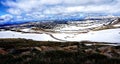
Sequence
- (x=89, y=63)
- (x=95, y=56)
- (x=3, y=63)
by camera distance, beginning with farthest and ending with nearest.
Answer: (x=95, y=56)
(x=3, y=63)
(x=89, y=63)

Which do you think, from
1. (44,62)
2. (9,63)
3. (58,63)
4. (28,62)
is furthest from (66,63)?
(9,63)

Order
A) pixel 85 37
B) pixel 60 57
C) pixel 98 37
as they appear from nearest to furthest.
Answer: pixel 60 57 < pixel 98 37 < pixel 85 37

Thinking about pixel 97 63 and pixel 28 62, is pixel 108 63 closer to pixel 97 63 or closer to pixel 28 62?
pixel 97 63

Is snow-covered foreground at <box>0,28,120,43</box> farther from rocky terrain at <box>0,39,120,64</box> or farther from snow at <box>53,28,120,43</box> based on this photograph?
rocky terrain at <box>0,39,120,64</box>

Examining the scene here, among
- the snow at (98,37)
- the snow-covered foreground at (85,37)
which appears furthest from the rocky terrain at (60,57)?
the snow-covered foreground at (85,37)

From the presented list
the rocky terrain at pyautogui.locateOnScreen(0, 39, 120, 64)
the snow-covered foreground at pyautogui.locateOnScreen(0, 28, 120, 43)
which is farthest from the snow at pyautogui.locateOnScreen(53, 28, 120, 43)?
the rocky terrain at pyautogui.locateOnScreen(0, 39, 120, 64)

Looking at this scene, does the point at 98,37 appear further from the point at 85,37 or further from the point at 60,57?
the point at 60,57

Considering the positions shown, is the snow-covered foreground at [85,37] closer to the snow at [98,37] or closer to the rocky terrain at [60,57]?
the snow at [98,37]

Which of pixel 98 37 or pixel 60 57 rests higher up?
pixel 60 57

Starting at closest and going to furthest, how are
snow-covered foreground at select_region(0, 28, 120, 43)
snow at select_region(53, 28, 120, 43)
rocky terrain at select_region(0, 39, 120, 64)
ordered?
rocky terrain at select_region(0, 39, 120, 64)
snow at select_region(53, 28, 120, 43)
snow-covered foreground at select_region(0, 28, 120, 43)

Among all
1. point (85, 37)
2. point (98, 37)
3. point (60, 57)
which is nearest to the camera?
point (60, 57)

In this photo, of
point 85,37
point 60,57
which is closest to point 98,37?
point 85,37
